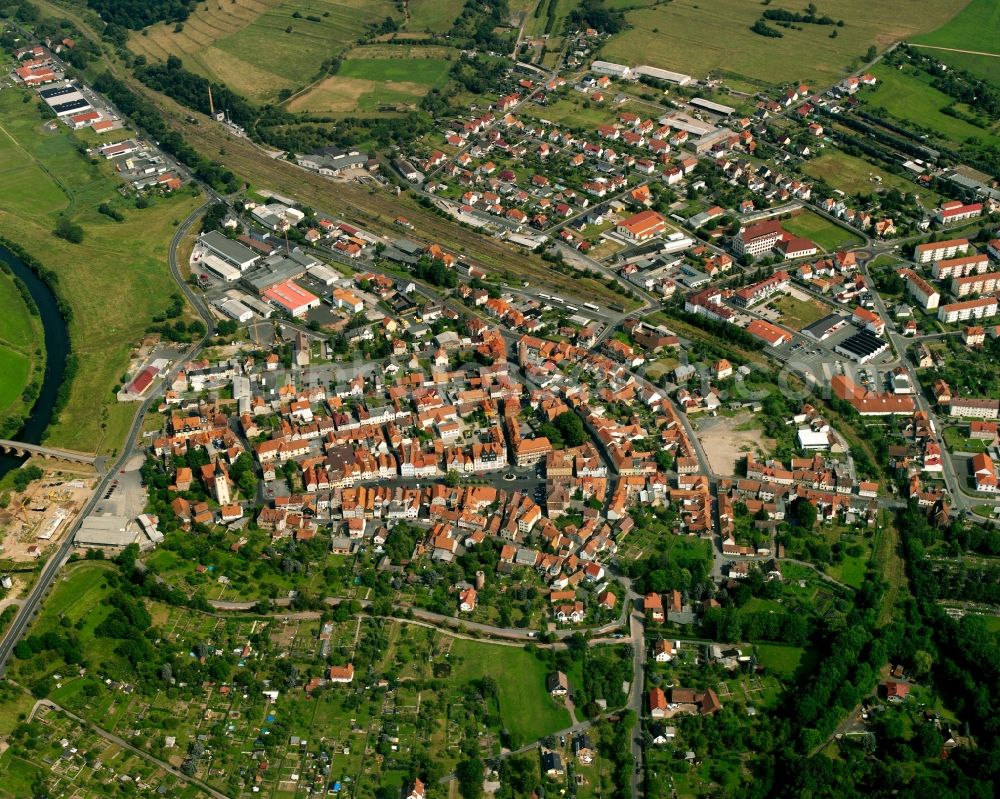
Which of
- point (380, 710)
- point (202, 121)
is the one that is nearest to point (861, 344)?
point (380, 710)

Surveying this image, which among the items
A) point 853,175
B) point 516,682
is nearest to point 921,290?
point 853,175

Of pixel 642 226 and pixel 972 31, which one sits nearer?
pixel 642 226

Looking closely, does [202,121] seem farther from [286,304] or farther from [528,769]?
[528,769]

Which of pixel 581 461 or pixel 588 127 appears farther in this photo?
pixel 588 127

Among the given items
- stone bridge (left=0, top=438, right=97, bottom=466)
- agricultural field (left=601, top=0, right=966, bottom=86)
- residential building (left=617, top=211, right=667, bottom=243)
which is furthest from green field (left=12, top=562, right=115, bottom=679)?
agricultural field (left=601, top=0, right=966, bottom=86)

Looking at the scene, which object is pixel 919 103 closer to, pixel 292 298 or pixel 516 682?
pixel 292 298

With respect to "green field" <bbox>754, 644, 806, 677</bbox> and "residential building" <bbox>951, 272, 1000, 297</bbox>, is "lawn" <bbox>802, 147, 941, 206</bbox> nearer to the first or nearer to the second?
"residential building" <bbox>951, 272, 1000, 297</bbox>
